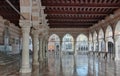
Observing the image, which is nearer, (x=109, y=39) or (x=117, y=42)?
(x=117, y=42)

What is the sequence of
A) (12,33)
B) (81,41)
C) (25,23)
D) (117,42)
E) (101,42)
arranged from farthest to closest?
(81,41) → (101,42) → (12,33) → (117,42) → (25,23)

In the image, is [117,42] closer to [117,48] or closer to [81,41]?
[117,48]

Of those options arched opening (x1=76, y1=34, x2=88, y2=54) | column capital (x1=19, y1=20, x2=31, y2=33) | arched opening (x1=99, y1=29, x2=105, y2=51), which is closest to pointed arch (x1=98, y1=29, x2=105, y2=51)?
arched opening (x1=99, y1=29, x2=105, y2=51)

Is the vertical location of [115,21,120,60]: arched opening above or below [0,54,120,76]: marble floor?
above

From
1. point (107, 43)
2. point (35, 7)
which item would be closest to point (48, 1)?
point (35, 7)

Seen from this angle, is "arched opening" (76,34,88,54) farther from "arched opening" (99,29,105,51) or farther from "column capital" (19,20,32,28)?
"column capital" (19,20,32,28)

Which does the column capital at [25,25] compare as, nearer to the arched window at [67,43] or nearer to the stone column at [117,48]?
the stone column at [117,48]

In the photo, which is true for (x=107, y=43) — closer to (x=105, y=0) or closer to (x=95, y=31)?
(x=95, y=31)

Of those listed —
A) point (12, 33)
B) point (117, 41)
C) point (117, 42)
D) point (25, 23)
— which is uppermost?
point (12, 33)

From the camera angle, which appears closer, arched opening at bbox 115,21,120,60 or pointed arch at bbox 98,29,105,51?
arched opening at bbox 115,21,120,60

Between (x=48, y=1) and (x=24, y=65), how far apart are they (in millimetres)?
9656

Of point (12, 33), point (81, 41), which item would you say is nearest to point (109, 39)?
point (81, 41)

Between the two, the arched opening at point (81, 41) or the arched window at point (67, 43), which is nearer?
the arched opening at point (81, 41)

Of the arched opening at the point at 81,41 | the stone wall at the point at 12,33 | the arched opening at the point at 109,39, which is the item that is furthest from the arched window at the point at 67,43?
the arched opening at the point at 109,39
